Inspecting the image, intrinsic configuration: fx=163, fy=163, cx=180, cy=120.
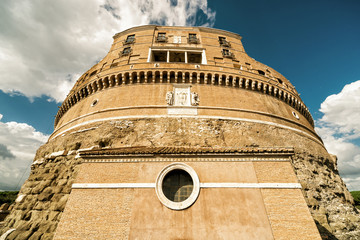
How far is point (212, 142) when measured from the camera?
8945 millimetres

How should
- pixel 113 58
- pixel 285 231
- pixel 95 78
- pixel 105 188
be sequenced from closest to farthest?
pixel 285 231 → pixel 105 188 → pixel 95 78 → pixel 113 58

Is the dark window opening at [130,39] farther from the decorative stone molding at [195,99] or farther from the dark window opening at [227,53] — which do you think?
the decorative stone molding at [195,99]

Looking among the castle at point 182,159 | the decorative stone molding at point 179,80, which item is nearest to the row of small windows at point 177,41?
the castle at point 182,159

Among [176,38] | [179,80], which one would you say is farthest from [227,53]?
[179,80]

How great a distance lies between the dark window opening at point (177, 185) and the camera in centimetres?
553

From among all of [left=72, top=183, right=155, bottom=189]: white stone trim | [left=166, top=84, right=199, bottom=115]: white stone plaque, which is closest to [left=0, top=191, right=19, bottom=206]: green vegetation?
[left=72, top=183, right=155, bottom=189]: white stone trim

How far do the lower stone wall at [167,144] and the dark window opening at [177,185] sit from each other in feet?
9.21

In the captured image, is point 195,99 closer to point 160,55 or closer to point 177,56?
point 177,56

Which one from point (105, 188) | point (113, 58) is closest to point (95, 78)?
point (113, 58)

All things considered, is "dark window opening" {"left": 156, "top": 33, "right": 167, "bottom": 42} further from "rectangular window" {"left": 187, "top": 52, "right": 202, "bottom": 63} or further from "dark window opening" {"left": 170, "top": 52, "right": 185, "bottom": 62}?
"rectangular window" {"left": 187, "top": 52, "right": 202, "bottom": 63}

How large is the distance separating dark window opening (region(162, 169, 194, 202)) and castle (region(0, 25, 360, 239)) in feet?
0.11

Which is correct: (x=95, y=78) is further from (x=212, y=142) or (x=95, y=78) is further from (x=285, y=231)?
(x=285, y=231)

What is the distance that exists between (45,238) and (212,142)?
27.7ft

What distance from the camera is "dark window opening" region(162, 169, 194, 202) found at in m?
5.53
